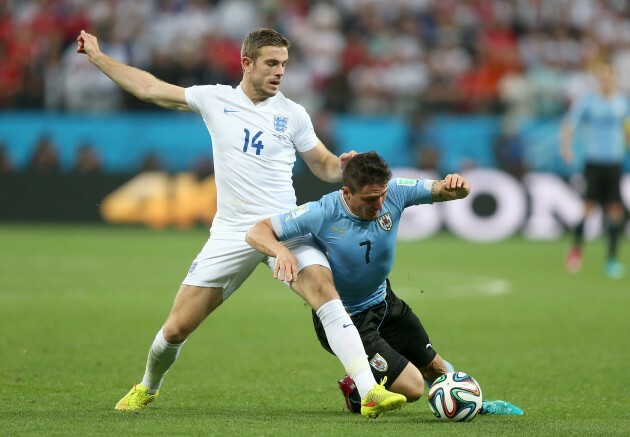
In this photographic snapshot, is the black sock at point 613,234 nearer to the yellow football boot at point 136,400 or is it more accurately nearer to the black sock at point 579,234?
the black sock at point 579,234

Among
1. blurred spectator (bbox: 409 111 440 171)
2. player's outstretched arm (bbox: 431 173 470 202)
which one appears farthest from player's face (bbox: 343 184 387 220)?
blurred spectator (bbox: 409 111 440 171)

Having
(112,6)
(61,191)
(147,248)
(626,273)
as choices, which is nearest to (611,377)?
(626,273)

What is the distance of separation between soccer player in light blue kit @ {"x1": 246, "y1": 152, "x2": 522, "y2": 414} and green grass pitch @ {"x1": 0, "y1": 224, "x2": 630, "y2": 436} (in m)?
0.29

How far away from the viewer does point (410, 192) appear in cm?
663

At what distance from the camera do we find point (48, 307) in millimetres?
12164

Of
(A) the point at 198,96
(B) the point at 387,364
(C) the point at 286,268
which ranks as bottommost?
(B) the point at 387,364

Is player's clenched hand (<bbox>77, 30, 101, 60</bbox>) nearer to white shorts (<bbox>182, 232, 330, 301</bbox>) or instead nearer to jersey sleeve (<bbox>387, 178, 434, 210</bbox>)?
white shorts (<bbox>182, 232, 330, 301</bbox>)

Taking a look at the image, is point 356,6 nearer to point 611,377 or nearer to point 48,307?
point 48,307

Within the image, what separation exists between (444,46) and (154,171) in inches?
259

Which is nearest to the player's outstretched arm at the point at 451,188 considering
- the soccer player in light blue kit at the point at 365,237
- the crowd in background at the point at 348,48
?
the soccer player in light blue kit at the point at 365,237

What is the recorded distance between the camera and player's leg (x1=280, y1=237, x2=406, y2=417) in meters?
6.08

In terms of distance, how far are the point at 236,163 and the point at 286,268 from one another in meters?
1.09

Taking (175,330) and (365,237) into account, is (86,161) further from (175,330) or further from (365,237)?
(365,237)

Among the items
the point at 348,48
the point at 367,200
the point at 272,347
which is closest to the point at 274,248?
the point at 367,200
